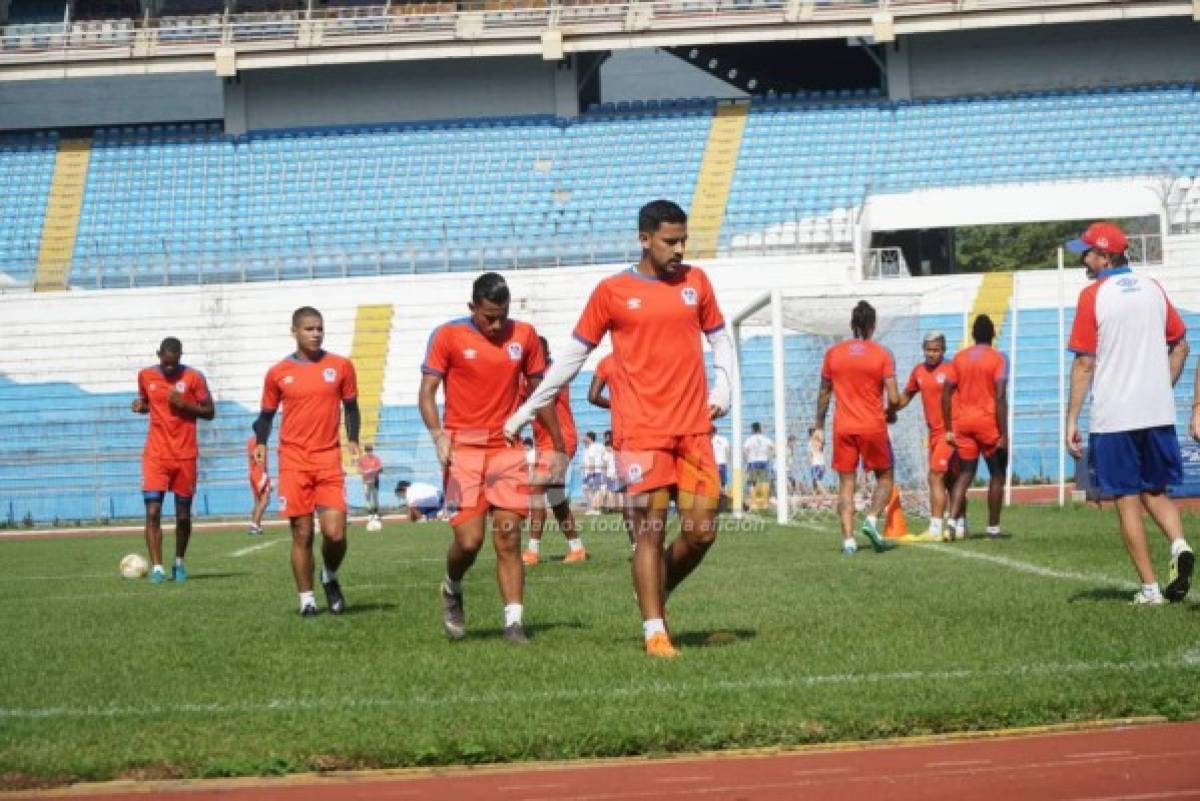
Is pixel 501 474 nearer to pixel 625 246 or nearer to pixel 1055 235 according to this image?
pixel 625 246

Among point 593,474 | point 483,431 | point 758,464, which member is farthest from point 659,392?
point 593,474

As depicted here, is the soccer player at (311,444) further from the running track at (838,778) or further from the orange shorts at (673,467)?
the running track at (838,778)

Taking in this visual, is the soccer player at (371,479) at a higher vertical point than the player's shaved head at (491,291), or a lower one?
lower

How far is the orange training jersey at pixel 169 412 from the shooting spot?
15.4 meters

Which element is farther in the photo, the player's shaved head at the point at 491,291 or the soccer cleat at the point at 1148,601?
the player's shaved head at the point at 491,291

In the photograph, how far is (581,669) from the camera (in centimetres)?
787

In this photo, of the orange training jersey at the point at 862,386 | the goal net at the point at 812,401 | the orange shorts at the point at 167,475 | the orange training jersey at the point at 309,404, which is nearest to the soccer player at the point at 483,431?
the orange training jersey at the point at 309,404

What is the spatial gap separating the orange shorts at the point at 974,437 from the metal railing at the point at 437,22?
26.5m

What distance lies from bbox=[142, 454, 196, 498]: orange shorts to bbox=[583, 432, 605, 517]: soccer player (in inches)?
574

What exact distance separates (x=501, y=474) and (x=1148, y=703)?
405 centimetres

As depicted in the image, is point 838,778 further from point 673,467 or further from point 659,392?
point 659,392

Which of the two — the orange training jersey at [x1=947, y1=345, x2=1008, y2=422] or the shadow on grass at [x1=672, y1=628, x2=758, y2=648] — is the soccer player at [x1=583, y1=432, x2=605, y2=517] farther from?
the shadow on grass at [x1=672, y1=628, x2=758, y2=648]

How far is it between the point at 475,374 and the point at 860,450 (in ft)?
21.5

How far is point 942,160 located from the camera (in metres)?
39.9
